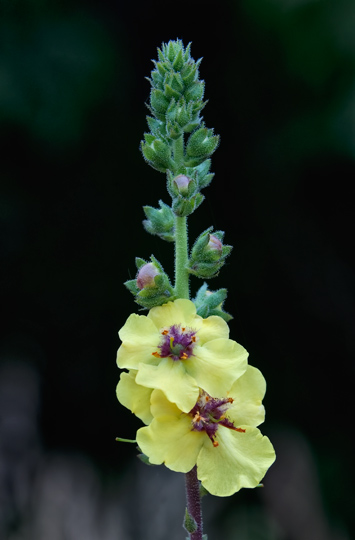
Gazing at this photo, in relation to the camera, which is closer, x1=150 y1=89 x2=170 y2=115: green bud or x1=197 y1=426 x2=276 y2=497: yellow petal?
x1=197 y1=426 x2=276 y2=497: yellow petal

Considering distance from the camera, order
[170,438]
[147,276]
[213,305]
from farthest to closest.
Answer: [213,305]
[147,276]
[170,438]

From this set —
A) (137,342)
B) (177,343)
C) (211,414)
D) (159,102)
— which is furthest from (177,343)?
(159,102)

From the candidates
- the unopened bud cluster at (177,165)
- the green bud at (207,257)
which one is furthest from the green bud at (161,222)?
the green bud at (207,257)

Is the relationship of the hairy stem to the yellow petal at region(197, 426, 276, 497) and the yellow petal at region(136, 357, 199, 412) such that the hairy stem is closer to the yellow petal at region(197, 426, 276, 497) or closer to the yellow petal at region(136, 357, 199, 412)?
the yellow petal at region(197, 426, 276, 497)

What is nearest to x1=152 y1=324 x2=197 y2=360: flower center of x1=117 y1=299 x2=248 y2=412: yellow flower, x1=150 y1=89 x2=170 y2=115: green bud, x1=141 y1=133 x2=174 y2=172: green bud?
x1=117 y1=299 x2=248 y2=412: yellow flower

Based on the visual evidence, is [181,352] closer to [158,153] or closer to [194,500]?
[194,500]

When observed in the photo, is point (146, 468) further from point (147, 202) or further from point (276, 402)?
point (147, 202)

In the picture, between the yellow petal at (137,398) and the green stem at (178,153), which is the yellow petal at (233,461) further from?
the green stem at (178,153)
